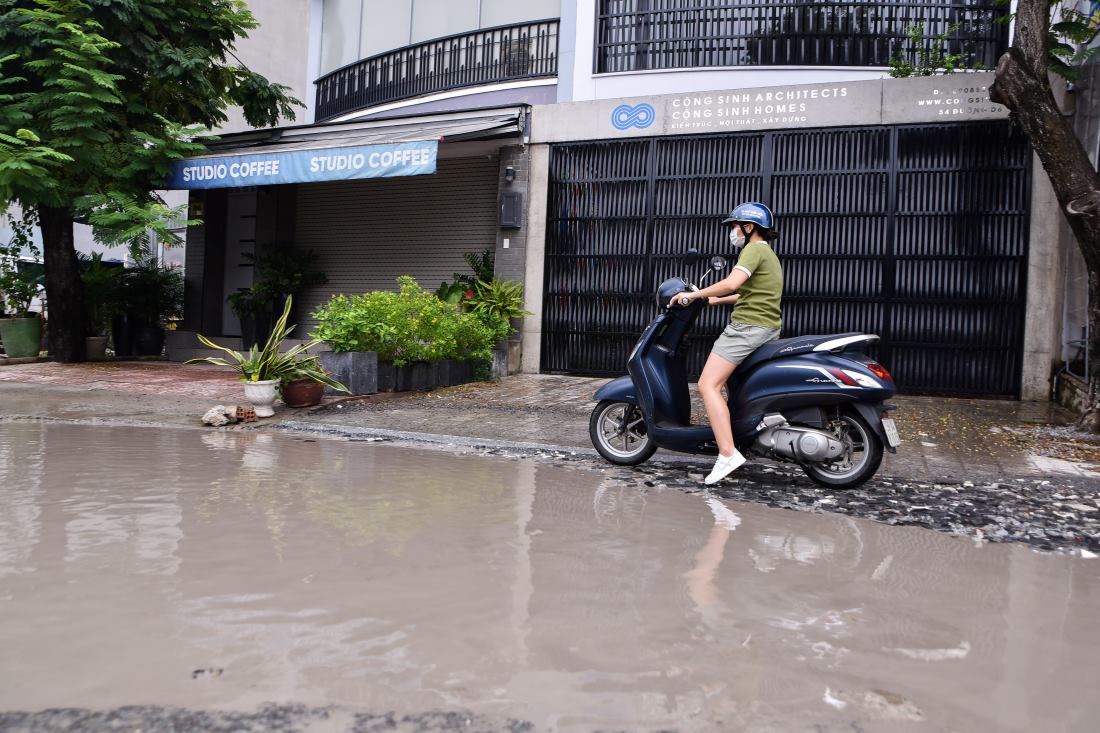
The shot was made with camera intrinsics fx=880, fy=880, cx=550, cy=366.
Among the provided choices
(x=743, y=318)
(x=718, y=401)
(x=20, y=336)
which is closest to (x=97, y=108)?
→ (x=20, y=336)

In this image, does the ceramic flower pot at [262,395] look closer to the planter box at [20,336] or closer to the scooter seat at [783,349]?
the scooter seat at [783,349]

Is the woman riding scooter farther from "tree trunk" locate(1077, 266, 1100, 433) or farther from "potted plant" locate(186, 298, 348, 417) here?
"potted plant" locate(186, 298, 348, 417)

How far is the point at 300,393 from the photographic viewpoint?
9008 mm

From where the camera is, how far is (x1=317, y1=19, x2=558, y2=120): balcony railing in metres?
14.2

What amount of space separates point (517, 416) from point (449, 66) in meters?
8.86

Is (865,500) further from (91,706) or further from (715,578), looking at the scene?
(91,706)

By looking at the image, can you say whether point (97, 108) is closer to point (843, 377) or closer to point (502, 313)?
point (502, 313)

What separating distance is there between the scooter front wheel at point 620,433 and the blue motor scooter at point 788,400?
188 mm

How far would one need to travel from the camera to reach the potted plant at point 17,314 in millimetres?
14859

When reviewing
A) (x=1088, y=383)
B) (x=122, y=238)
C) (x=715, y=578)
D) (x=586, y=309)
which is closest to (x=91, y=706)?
(x=715, y=578)

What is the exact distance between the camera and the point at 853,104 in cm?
1077

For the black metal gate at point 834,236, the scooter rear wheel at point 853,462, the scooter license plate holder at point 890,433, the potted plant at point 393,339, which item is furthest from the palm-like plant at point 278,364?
the scooter license plate holder at point 890,433

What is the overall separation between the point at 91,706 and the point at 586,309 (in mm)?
10081

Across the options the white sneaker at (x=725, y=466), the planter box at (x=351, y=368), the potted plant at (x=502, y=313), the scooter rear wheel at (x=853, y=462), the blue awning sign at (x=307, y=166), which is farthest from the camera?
the potted plant at (x=502, y=313)
